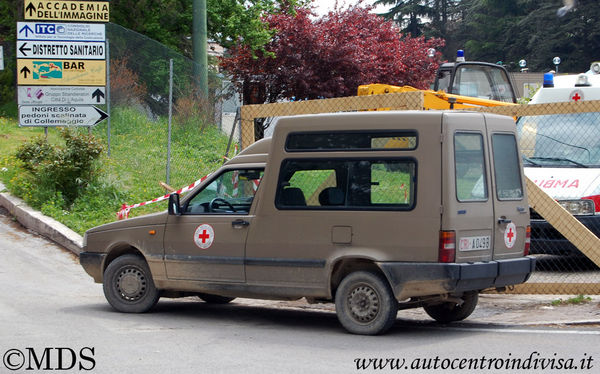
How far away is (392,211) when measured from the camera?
309 inches

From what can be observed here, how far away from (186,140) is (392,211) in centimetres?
1140

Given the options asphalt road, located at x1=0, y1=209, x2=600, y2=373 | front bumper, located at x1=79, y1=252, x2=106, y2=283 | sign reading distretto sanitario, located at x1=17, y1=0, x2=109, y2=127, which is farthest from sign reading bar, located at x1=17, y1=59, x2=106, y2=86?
front bumper, located at x1=79, y1=252, x2=106, y2=283

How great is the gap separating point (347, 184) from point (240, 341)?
1.79 metres

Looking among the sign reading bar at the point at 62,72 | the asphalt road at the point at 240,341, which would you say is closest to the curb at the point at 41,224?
the sign reading bar at the point at 62,72

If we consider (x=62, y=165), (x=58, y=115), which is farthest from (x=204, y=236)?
(x=58, y=115)

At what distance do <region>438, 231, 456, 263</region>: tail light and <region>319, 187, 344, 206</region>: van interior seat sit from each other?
1.09 meters

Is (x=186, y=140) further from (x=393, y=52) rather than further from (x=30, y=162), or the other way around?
(x=393, y=52)

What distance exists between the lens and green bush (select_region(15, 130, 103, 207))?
48.2 ft

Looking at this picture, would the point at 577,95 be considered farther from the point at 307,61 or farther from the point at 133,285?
the point at 307,61

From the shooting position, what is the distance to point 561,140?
11.7m

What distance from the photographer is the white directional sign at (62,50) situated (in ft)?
52.2

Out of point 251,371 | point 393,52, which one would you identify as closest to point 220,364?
point 251,371

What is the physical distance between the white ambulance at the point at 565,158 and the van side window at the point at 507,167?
212cm

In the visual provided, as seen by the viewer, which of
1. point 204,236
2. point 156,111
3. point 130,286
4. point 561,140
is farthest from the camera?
point 156,111
